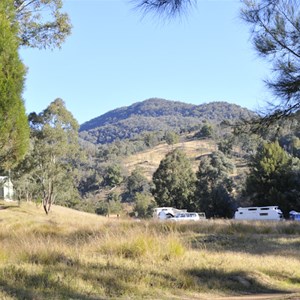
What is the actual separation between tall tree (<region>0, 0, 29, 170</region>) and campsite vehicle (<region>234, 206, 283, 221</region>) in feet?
123

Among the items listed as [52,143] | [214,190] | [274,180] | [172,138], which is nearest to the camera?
[52,143]

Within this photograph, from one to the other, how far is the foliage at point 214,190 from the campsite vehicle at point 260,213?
6699 millimetres

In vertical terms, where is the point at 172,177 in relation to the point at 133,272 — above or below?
above

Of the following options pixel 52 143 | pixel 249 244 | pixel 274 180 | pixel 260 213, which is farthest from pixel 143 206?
pixel 249 244

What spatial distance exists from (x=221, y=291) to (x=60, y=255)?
2.87 metres

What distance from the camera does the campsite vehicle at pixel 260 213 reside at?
44562 millimetres

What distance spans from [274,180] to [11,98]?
151 feet

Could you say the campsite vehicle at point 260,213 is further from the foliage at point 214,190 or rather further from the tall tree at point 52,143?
the tall tree at point 52,143

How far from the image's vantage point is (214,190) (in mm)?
56656

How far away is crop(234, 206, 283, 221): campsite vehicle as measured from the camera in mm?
44562

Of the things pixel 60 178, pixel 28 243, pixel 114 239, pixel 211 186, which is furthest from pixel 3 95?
pixel 211 186

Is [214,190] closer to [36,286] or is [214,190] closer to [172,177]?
[172,177]

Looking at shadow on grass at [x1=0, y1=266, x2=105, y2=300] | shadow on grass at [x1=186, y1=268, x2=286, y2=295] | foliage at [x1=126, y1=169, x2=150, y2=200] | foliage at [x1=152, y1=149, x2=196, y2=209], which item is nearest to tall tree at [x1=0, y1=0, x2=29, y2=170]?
shadow on grass at [x1=0, y1=266, x2=105, y2=300]

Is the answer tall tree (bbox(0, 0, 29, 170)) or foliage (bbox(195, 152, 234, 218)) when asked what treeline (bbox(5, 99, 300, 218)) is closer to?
foliage (bbox(195, 152, 234, 218))
